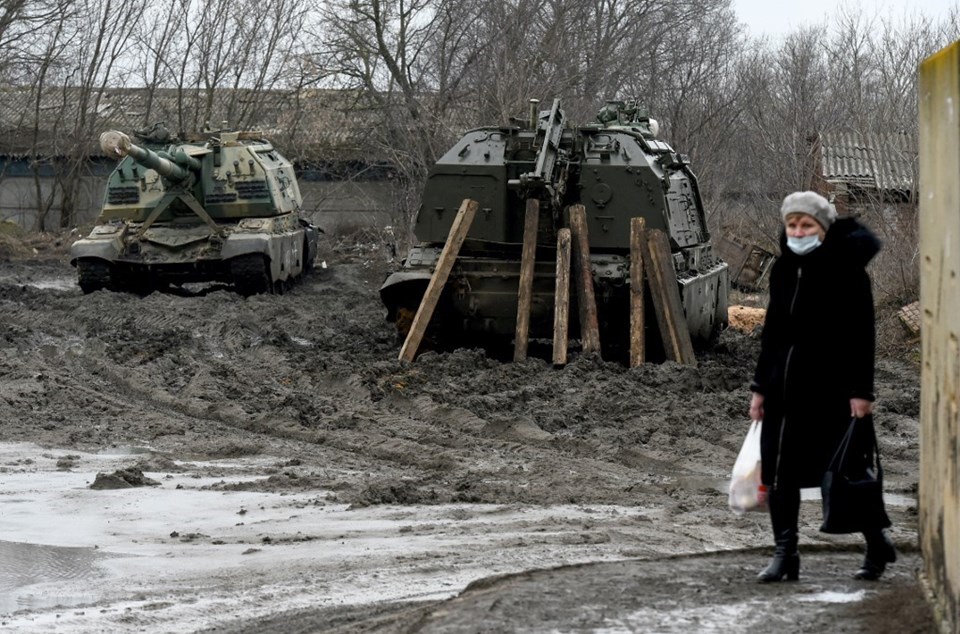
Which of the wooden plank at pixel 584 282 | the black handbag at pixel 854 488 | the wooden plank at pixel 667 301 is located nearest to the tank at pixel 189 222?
the wooden plank at pixel 584 282

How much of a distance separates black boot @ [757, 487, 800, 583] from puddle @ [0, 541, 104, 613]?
2745 mm

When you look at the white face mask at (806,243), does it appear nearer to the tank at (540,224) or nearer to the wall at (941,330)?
the wall at (941,330)

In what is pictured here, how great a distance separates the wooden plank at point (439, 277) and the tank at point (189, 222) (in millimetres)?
6886

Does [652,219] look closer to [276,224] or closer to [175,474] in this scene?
[175,474]

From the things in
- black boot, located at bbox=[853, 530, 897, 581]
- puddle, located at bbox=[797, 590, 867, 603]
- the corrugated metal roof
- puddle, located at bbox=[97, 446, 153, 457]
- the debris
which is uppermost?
the corrugated metal roof

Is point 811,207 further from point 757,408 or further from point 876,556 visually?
point 876,556

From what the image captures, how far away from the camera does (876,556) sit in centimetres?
607

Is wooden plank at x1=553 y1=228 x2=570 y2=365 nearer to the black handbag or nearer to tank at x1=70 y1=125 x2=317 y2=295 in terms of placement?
tank at x1=70 y1=125 x2=317 y2=295

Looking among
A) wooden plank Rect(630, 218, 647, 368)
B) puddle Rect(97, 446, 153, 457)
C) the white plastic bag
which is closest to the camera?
the white plastic bag

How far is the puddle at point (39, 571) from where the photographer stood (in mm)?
6438

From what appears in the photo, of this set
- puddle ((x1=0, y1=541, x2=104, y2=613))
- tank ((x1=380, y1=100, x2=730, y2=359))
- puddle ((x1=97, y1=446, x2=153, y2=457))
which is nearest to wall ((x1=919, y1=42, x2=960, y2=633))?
puddle ((x1=0, y1=541, x2=104, y2=613))

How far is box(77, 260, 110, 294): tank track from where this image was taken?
2166cm

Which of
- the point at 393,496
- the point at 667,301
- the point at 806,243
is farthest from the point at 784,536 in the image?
the point at 667,301

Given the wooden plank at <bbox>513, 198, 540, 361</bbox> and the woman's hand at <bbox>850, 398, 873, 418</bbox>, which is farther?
the wooden plank at <bbox>513, 198, 540, 361</bbox>
